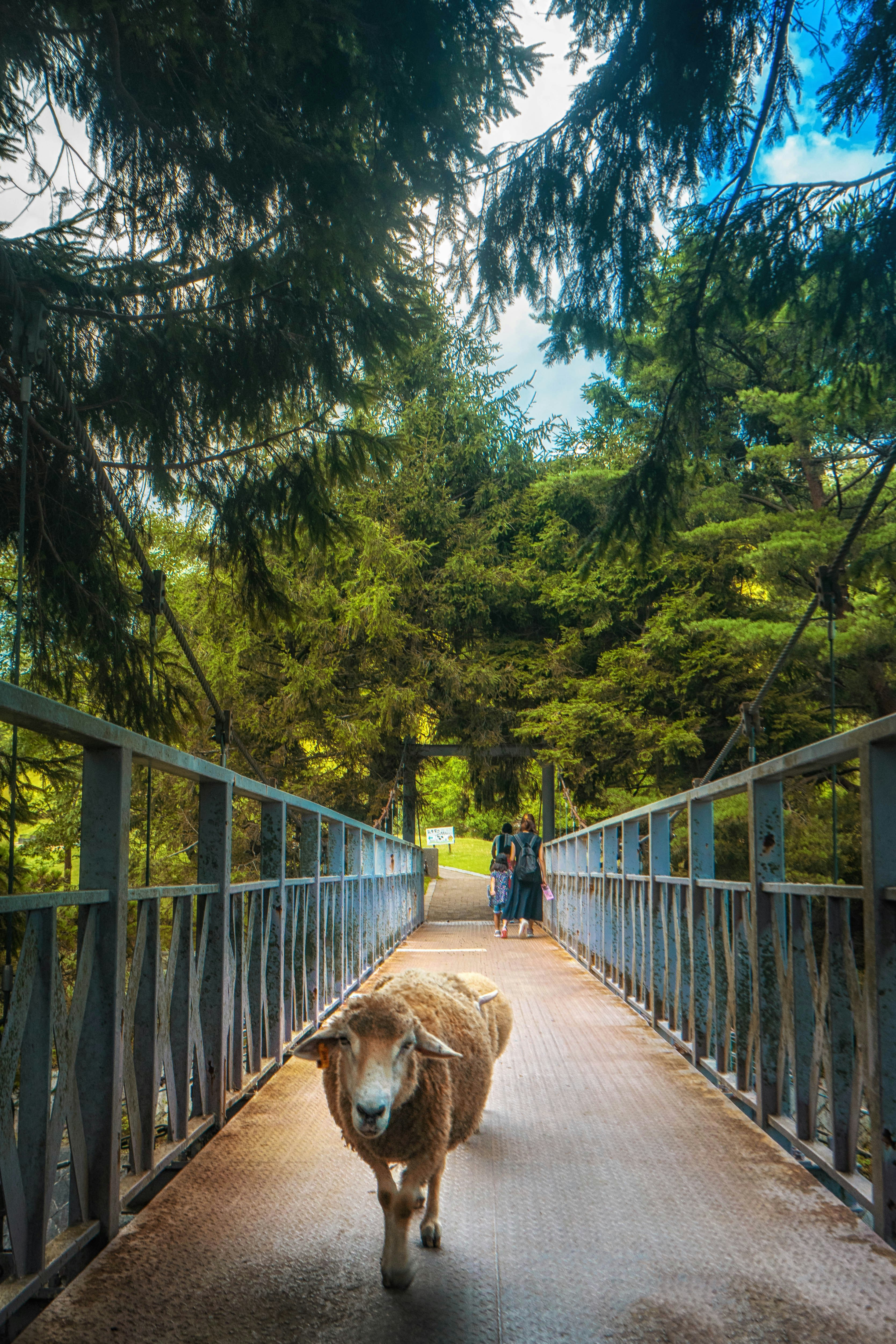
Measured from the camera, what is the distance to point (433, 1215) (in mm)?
2436

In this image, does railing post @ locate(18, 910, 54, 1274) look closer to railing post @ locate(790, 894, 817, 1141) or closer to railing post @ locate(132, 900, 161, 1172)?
railing post @ locate(132, 900, 161, 1172)

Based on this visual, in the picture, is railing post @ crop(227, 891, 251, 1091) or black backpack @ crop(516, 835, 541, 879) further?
black backpack @ crop(516, 835, 541, 879)

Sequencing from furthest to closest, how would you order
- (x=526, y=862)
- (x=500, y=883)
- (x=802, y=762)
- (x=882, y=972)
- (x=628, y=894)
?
(x=500, y=883) < (x=526, y=862) < (x=628, y=894) < (x=802, y=762) < (x=882, y=972)

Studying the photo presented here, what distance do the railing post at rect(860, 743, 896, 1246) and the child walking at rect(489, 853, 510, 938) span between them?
11.4 m

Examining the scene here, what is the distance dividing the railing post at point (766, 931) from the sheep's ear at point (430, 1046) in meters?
1.48

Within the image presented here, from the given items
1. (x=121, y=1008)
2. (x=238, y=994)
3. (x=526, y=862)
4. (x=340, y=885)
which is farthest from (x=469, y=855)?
(x=121, y=1008)

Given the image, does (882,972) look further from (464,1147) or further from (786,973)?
(464,1147)

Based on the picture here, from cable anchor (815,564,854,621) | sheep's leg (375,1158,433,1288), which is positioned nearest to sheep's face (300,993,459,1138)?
sheep's leg (375,1158,433,1288)

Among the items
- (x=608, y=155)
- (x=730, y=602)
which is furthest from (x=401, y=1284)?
(x=730, y=602)

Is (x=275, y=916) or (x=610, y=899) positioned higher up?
(x=275, y=916)

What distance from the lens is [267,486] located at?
5.14m

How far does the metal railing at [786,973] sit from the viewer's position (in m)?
2.30

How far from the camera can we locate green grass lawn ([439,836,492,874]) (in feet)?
126

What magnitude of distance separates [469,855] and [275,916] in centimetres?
3840
